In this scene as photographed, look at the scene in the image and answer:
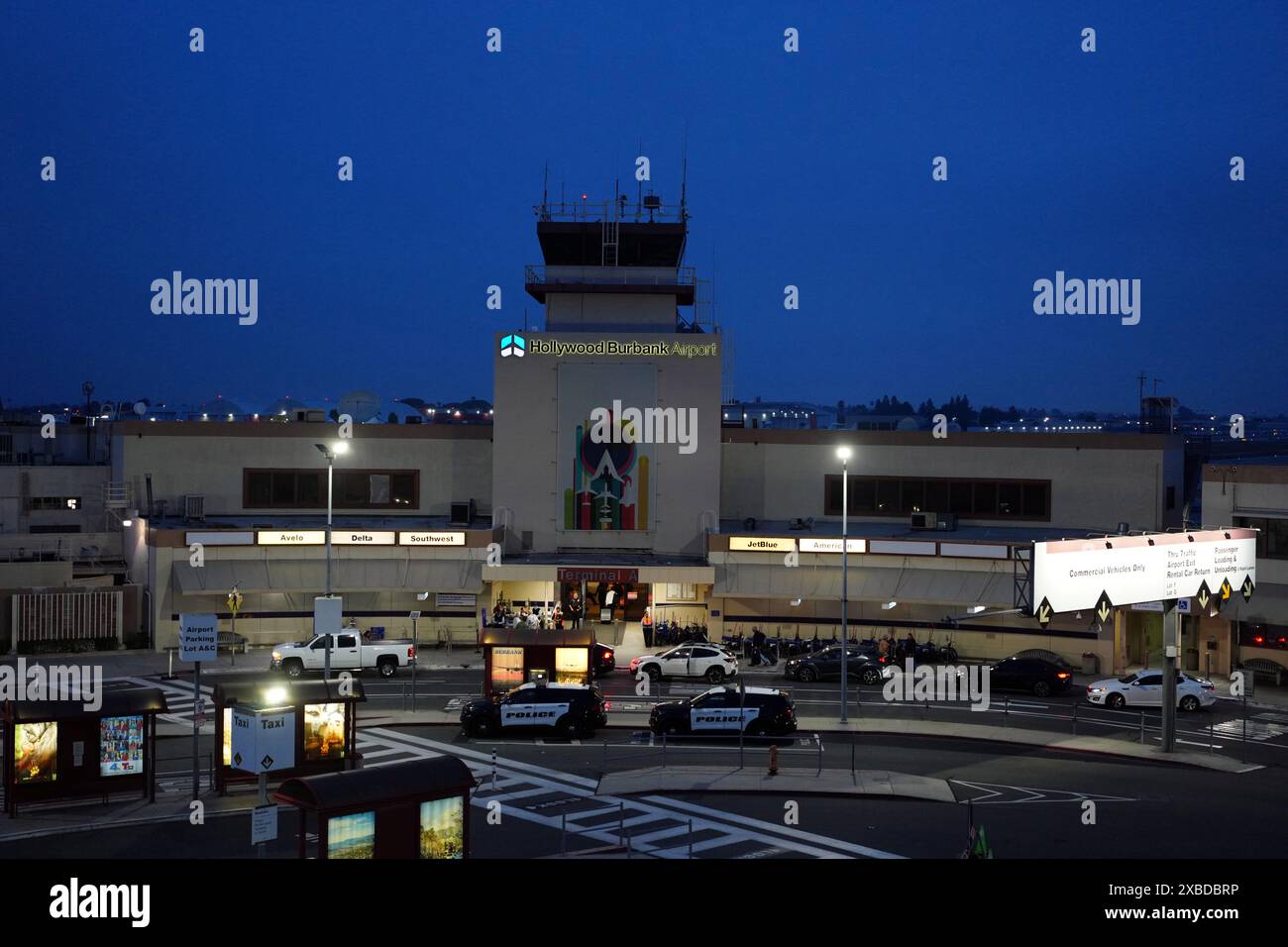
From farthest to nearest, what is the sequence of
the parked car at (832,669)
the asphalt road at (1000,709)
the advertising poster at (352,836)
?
the parked car at (832,669)
the asphalt road at (1000,709)
the advertising poster at (352,836)

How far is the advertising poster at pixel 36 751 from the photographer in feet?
80.4

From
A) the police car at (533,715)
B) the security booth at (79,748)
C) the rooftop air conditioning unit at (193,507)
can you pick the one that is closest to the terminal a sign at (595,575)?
the police car at (533,715)

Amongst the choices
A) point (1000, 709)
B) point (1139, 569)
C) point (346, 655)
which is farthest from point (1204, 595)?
point (346, 655)

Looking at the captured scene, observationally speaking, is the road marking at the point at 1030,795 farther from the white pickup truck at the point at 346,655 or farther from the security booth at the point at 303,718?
the white pickup truck at the point at 346,655

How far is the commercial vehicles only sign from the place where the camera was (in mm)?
27469

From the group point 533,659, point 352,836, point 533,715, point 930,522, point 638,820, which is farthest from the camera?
point 930,522

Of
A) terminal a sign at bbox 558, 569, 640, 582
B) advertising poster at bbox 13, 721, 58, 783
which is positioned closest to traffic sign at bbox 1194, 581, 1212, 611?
terminal a sign at bbox 558, 569, 640, 582

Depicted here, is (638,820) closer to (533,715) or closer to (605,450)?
(533,715)

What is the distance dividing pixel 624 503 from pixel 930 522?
13939mm

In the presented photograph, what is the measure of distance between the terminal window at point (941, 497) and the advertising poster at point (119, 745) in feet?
115

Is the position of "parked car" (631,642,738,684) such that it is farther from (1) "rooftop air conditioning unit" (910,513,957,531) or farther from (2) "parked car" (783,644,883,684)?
(1) "rooftop air conditioning unit" (910,513,957,531)

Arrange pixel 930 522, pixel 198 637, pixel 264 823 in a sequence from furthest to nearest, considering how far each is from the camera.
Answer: pixel 930 522
pixel 198 637
pixel 264 823

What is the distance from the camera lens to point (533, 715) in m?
32.7
